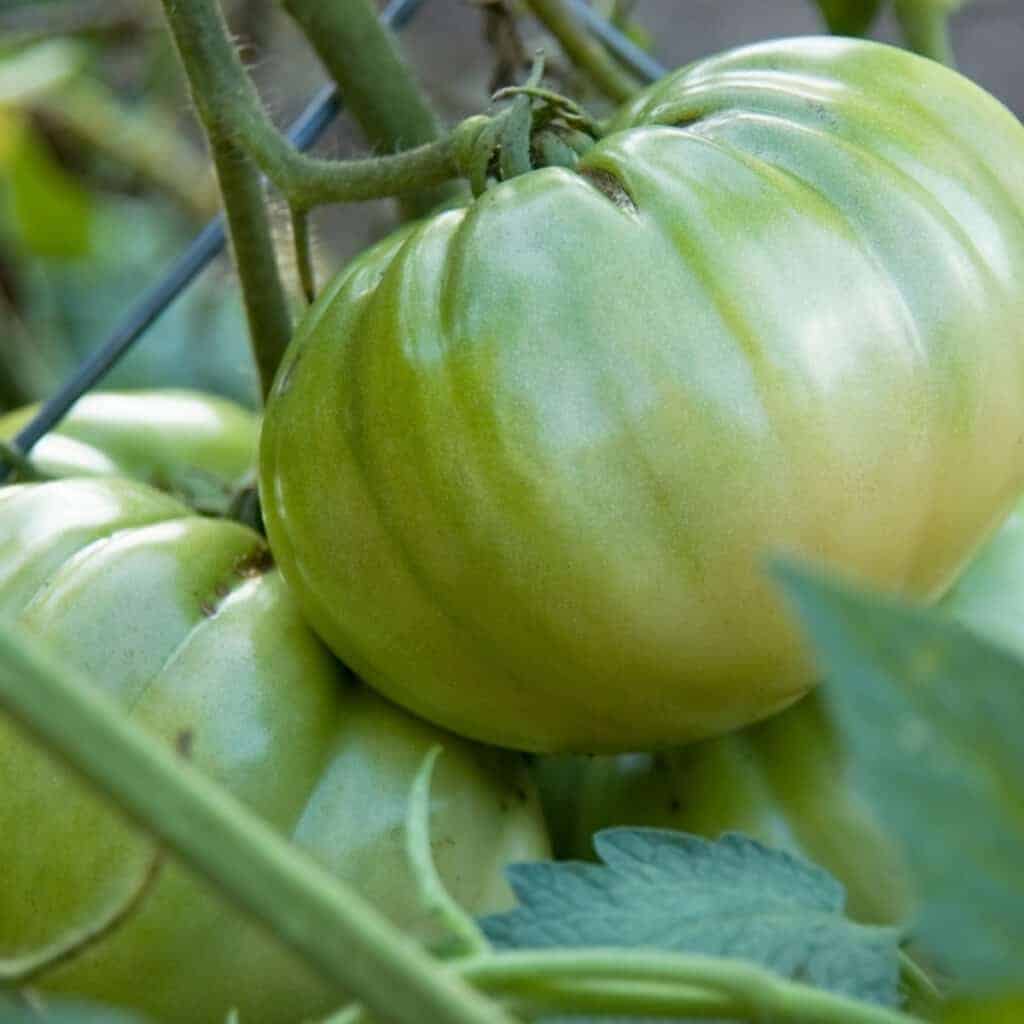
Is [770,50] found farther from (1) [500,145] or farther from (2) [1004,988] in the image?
(2) [1004,988]

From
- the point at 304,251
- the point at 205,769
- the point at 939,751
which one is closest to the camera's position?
the point at 939,751

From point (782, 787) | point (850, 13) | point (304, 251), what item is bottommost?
point (782, 787)

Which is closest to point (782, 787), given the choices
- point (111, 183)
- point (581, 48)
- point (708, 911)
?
point (708, 911)

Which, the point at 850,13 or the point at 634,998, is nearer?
the point at 634,998

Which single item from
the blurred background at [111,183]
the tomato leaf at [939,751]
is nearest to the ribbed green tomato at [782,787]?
the tomato leaf at [939,751]

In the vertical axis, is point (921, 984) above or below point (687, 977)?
below

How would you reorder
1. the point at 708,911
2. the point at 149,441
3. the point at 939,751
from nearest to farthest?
1. the point at 939,751
2. the point at 708,911
3. the point at 149,441

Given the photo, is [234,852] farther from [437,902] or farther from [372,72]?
[372,72]
